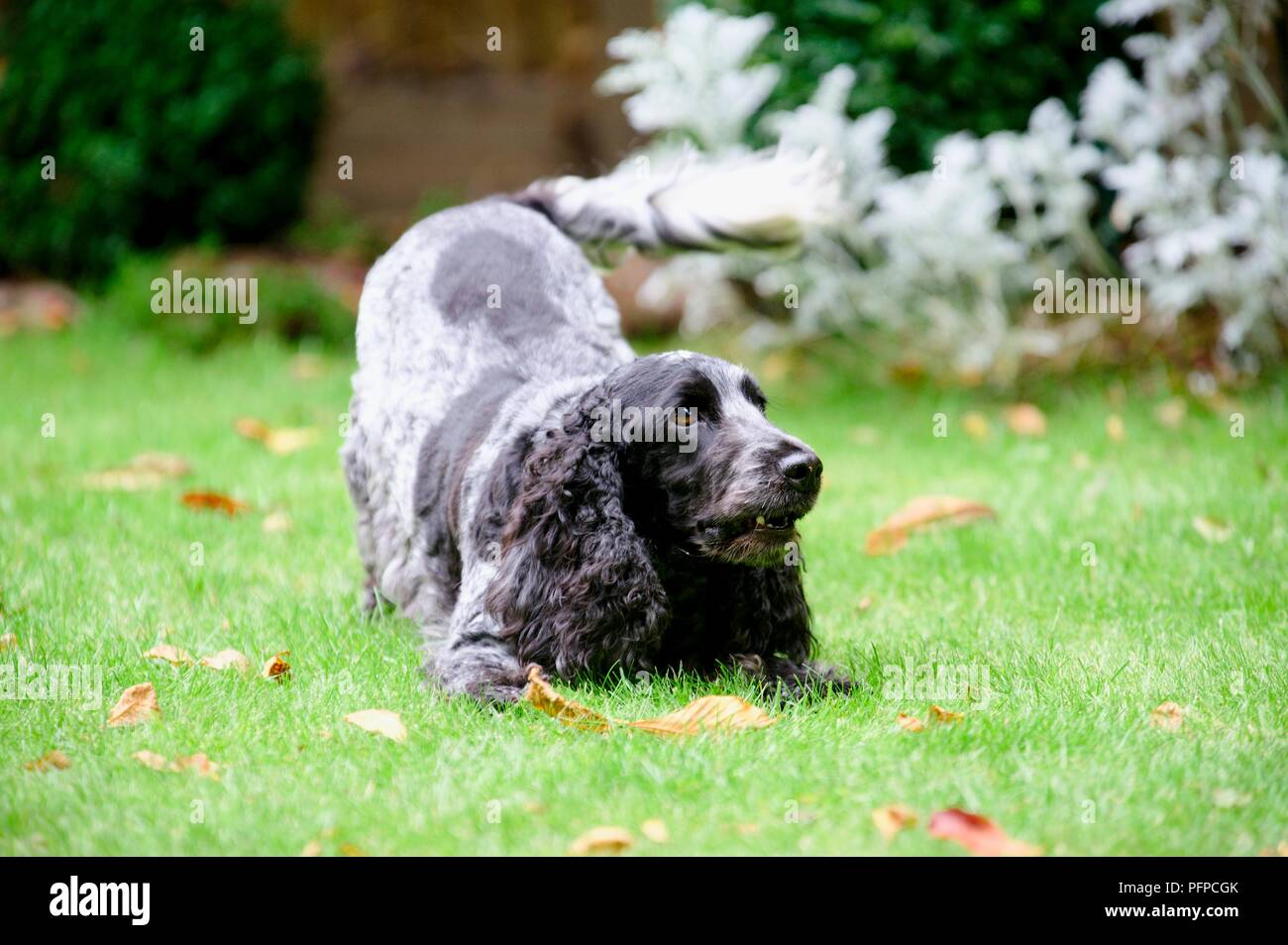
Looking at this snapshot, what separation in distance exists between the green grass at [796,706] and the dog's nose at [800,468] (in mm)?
605

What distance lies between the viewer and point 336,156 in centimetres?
1123

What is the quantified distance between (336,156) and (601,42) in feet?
7.12

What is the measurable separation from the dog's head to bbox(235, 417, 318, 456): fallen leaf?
3.68 m

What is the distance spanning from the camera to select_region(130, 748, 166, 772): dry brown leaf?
3.54m

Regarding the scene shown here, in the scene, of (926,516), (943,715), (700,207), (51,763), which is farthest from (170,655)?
(926,516)

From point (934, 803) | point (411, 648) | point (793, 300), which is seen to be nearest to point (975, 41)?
point (793, 300)

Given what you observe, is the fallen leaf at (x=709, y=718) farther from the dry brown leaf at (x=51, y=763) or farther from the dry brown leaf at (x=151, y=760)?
the dry brown leaf at (x=51, y=763)

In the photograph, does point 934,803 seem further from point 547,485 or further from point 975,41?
point 975,41

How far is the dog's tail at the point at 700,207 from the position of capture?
5.85 meters

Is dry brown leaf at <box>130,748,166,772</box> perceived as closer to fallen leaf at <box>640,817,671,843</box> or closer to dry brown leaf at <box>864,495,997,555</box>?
fallen leaf at <box>640,817,671,843</box>

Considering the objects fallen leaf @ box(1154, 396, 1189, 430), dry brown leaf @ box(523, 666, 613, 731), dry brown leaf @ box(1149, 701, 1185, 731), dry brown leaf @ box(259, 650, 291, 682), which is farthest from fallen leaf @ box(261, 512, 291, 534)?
fallen leaf @ box(1154, 396, 1189, 430)

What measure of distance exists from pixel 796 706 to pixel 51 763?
187 centimetres

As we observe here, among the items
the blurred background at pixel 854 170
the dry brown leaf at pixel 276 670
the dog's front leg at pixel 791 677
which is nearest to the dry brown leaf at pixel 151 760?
the dry brown leaf at pixel 276 670

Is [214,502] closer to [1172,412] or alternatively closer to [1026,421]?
[1026,421]
